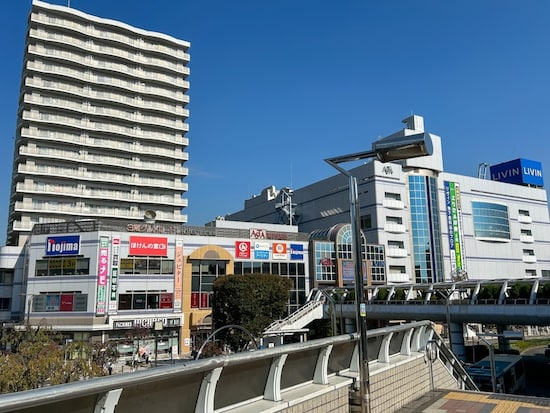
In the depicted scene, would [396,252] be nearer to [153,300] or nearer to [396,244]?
[396,244]

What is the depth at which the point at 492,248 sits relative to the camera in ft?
246

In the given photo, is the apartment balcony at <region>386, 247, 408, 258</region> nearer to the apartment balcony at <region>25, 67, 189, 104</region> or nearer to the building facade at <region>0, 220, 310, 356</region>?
the building facade at <region>0, 220, 310, 356</region>

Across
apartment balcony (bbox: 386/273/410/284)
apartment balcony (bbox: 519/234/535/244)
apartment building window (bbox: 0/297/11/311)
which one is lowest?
apartment building window (bbox: 0/297/11/311)

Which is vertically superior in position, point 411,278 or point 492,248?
point 492,248

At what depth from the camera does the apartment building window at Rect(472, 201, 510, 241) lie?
74.6 metres

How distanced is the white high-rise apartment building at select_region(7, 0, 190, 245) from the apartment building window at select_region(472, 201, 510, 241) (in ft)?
159

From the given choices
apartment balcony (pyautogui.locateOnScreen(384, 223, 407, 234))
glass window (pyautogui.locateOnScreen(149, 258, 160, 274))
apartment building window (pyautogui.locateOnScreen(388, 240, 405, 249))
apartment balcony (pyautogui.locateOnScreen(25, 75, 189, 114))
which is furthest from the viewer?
apartment building window (pyautogui.locateOnScreen(388, 240, 405, 249))

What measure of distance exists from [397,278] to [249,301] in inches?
1412

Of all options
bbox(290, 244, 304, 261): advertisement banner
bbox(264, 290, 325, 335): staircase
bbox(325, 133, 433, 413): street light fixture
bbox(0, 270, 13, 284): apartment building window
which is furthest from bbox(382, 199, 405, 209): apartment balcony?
bbox(325, 133, 433, 413): street light fixture

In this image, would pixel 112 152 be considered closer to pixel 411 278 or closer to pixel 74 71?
pixel 74 71

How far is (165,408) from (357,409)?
4260 mm

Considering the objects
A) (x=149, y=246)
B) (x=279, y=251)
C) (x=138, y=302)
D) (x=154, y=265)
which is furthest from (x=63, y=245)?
(x=279, y=251)

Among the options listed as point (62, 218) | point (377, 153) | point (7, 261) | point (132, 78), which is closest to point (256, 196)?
point (132, 78)

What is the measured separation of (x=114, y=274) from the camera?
4094cm
